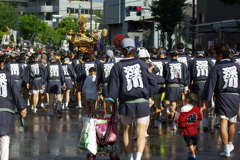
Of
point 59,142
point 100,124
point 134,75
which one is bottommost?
point 59,142

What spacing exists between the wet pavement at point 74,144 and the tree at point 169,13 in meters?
31.0

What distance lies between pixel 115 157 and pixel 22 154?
6.89 ft

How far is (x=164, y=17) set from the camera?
4547 centimetres

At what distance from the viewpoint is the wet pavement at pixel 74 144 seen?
32.8 feet

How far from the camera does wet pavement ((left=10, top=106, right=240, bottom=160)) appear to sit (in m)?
10.0

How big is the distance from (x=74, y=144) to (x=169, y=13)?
34.8m

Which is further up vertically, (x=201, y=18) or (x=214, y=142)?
(x=201, y=18)

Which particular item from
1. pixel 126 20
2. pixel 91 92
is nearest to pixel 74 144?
pixel 91 92

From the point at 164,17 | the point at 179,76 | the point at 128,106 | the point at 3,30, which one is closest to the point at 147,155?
the point at 128,106

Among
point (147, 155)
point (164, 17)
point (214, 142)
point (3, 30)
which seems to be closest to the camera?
point (147, 155)

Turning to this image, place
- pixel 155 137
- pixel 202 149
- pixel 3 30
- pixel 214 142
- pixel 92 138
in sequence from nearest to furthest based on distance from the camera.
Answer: pixel 92 138 → pixel 202 149 → pixel 214 142 → pixel 155 137 → pixel 3 30

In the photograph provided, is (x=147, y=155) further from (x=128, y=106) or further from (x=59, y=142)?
(x=59, y=142)

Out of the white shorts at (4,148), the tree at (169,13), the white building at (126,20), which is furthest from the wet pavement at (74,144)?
the white building at (126,20)

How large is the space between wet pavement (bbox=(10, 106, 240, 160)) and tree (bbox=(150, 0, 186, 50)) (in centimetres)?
3104
